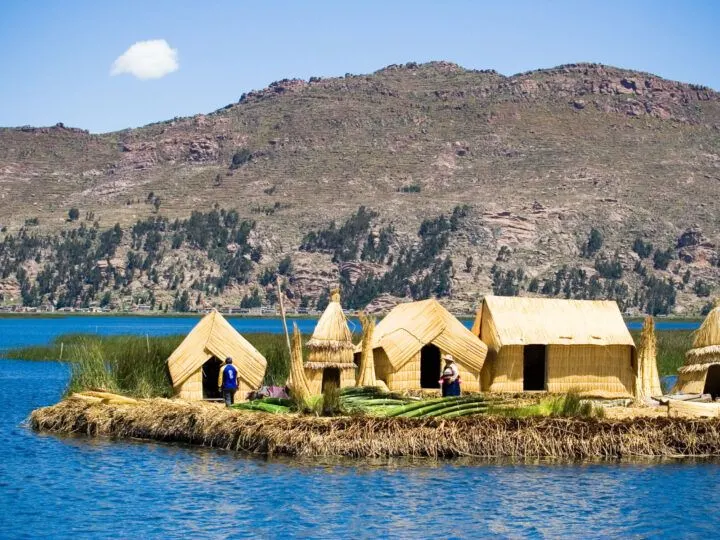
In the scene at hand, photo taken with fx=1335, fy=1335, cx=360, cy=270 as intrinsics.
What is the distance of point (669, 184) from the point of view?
152375mm

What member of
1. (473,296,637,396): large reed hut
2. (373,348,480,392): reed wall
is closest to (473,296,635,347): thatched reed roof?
(473,296,637,396): large reed hut

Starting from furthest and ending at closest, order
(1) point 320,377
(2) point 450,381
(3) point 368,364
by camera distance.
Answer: (1) point 320,377, (3) point 368,364, (2) point 450,381

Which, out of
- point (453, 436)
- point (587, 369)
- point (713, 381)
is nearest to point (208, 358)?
point (453, 436)

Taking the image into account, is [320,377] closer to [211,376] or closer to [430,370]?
[211,376]

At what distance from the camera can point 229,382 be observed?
29172 millimetres

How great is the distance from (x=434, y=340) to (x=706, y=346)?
6419 mm

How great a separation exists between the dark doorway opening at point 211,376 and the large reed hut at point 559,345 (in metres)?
6.67

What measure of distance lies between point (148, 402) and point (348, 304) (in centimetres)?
10481

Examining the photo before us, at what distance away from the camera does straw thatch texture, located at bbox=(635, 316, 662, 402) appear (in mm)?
31766

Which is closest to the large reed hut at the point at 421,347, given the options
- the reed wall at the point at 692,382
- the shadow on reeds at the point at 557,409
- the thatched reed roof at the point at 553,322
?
the thatched reed roof at the point at 553,322

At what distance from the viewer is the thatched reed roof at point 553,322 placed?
1267 inches

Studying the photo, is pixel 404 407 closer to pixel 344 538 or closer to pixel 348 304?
pixel 344 538

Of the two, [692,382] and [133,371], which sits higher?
[133,371]

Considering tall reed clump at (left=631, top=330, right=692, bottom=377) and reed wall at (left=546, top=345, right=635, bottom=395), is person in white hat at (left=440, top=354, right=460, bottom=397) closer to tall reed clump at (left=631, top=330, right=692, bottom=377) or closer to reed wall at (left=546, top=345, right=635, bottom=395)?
reed wall at (left=546, top=345, right=635, bottom=395)
